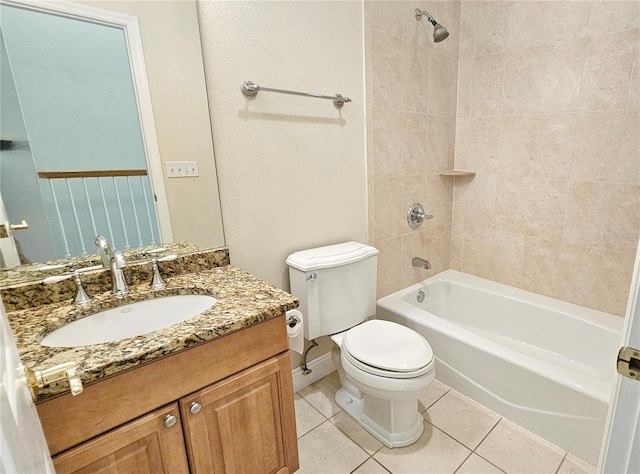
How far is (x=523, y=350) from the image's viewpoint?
197 centimetres

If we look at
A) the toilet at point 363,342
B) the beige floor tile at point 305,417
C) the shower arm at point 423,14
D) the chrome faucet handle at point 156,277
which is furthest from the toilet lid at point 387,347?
the shower arm at point 423,14

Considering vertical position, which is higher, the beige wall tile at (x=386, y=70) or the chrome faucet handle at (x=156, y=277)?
the beige wall tile at (x=386, y=70)

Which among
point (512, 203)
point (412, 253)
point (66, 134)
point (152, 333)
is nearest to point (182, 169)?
point (66, 134)

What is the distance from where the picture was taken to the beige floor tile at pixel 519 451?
4.35 ft

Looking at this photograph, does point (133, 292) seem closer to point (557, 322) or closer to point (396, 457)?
point (396, 457)

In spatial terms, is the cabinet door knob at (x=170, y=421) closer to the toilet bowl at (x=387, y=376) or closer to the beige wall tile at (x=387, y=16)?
the toilet bowl at (x=387, y=376)

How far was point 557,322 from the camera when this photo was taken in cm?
188

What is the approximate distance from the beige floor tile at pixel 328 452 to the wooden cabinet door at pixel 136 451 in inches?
25.9

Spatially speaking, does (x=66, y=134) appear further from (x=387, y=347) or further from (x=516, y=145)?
(x=516, y=145)

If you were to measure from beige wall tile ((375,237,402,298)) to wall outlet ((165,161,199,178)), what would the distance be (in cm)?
112

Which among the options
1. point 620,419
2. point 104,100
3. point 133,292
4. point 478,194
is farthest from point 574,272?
point 104,100

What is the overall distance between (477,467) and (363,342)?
66 centimetres

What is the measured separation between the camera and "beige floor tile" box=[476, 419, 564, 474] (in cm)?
133

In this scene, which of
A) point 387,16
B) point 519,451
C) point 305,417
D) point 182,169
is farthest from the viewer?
point 387,16
